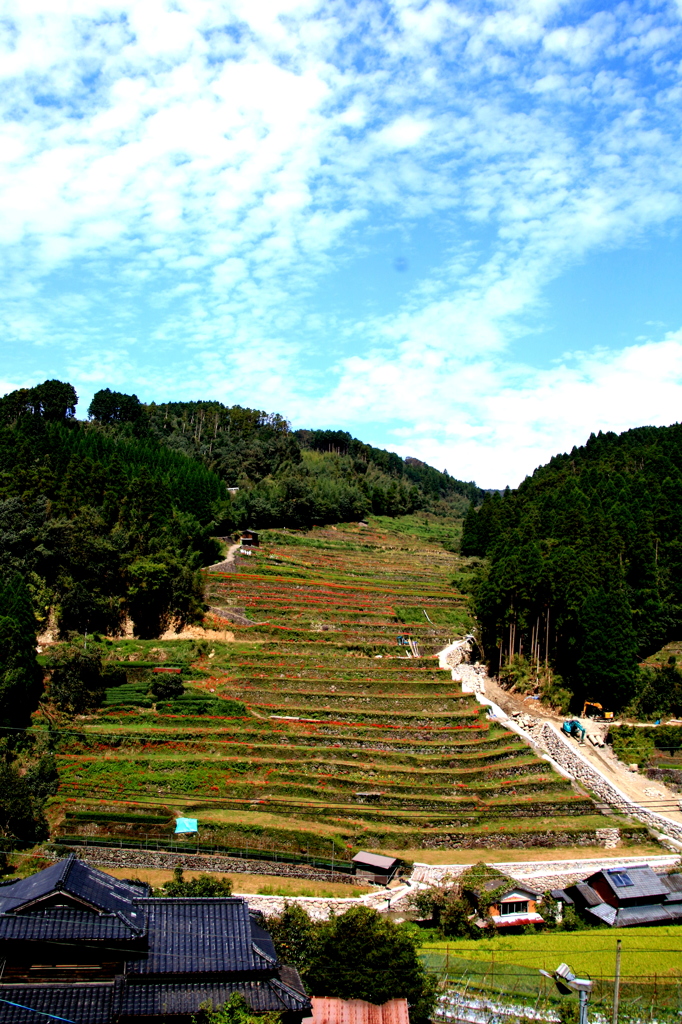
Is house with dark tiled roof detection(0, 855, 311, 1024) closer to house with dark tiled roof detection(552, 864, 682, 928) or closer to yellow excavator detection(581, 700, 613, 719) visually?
house with dark tiled roof detection(552, 864, 682, 928)

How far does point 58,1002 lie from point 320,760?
20979mm

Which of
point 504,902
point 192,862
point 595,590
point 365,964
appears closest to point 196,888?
point 192,862

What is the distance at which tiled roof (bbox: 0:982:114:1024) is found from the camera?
36.9ft

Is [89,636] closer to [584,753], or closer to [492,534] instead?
[584,753]

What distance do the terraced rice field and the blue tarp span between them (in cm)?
45

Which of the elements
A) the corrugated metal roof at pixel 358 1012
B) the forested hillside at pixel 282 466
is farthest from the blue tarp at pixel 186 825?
the forested hillside at pixel 282 466

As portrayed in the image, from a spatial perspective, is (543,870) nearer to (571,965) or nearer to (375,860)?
(571,965)

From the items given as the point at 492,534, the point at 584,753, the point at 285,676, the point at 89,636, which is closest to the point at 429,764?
the point at 584,753

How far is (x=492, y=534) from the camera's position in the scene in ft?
216

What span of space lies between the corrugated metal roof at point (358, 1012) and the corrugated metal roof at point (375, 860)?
9252mm

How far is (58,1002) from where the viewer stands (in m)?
11.5

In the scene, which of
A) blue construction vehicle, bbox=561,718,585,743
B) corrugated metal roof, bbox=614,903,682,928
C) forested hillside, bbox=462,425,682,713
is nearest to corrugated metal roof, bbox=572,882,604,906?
corrugated metal roof, bbox=614,903,682,928

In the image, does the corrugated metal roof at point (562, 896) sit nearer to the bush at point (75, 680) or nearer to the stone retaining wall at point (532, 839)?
the stone retaining wall at point (532, 839)

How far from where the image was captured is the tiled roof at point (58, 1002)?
11.2 metres
